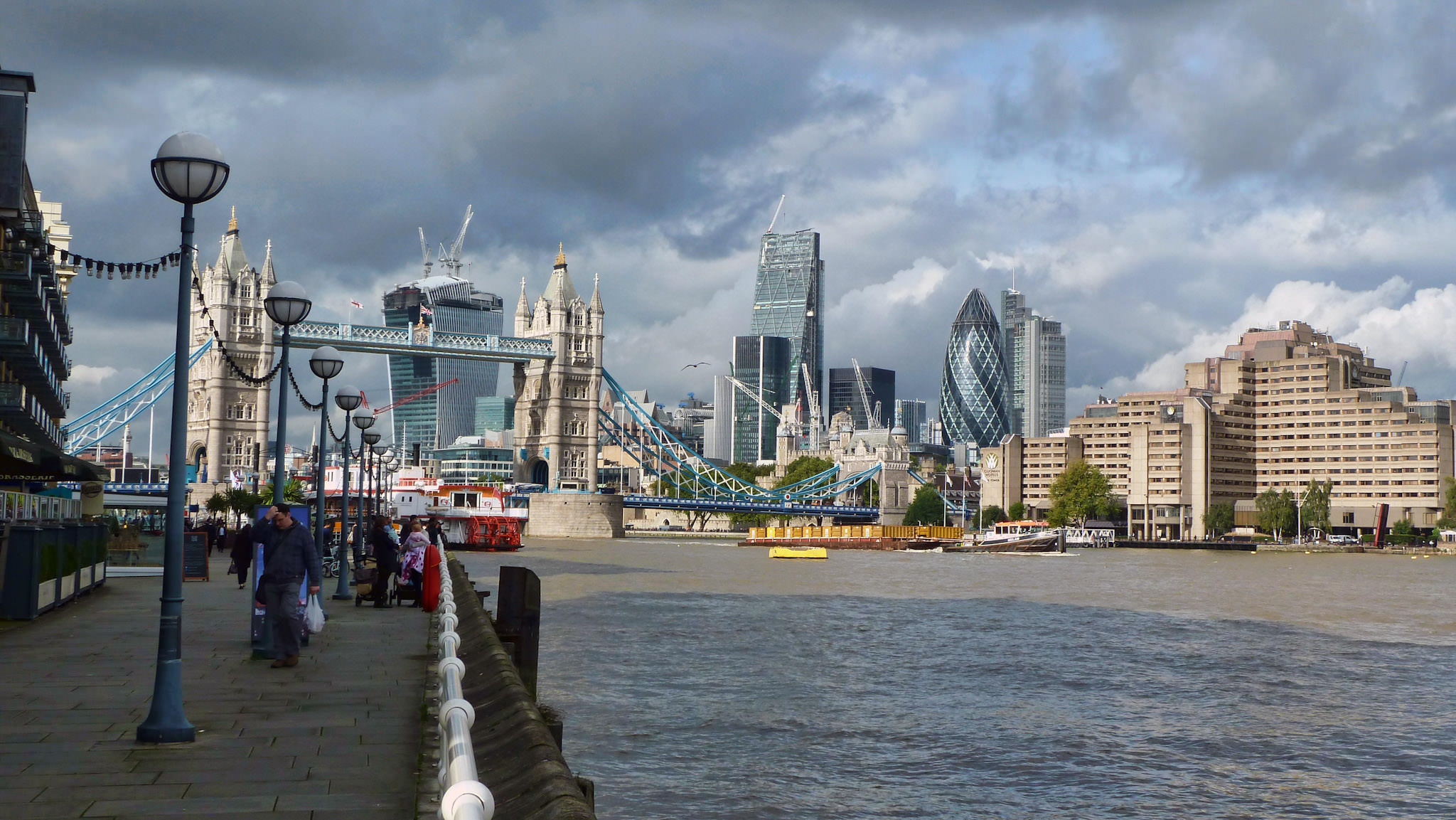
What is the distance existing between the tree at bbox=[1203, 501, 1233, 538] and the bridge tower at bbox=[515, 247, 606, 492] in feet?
213

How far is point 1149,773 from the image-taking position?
14.8 metres

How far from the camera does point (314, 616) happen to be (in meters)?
15.0

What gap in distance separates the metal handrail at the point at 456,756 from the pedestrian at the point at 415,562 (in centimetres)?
1249

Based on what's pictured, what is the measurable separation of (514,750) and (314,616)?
7490 millimetres

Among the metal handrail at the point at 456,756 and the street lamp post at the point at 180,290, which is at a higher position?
the street lamp post at the point at 180,290

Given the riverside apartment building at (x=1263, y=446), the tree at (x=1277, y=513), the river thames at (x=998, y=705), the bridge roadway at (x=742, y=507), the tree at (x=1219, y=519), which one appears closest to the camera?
the river thames at (x=998, y=705)

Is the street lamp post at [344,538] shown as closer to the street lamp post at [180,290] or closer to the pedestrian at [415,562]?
the pedestrian at [415,562]

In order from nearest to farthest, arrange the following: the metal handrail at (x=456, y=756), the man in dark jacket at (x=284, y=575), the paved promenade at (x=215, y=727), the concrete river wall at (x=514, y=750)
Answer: the metal handrail at (x=456, y=756) → the concrete river wall at (x=514, y=750) → the paved promenade at (x=215, y=727) → the man in dark jacket at (x=284, y=575)

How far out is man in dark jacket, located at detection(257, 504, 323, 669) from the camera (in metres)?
12.4

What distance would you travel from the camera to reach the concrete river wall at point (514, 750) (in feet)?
21.4

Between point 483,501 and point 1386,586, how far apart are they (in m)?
44.8

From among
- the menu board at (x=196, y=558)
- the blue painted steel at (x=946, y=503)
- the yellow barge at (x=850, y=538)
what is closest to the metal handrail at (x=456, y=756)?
the menu board at (x=196, y=558)

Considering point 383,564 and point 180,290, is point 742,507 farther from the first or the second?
point 180,290

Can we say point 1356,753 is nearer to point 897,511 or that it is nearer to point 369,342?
point 369,342
